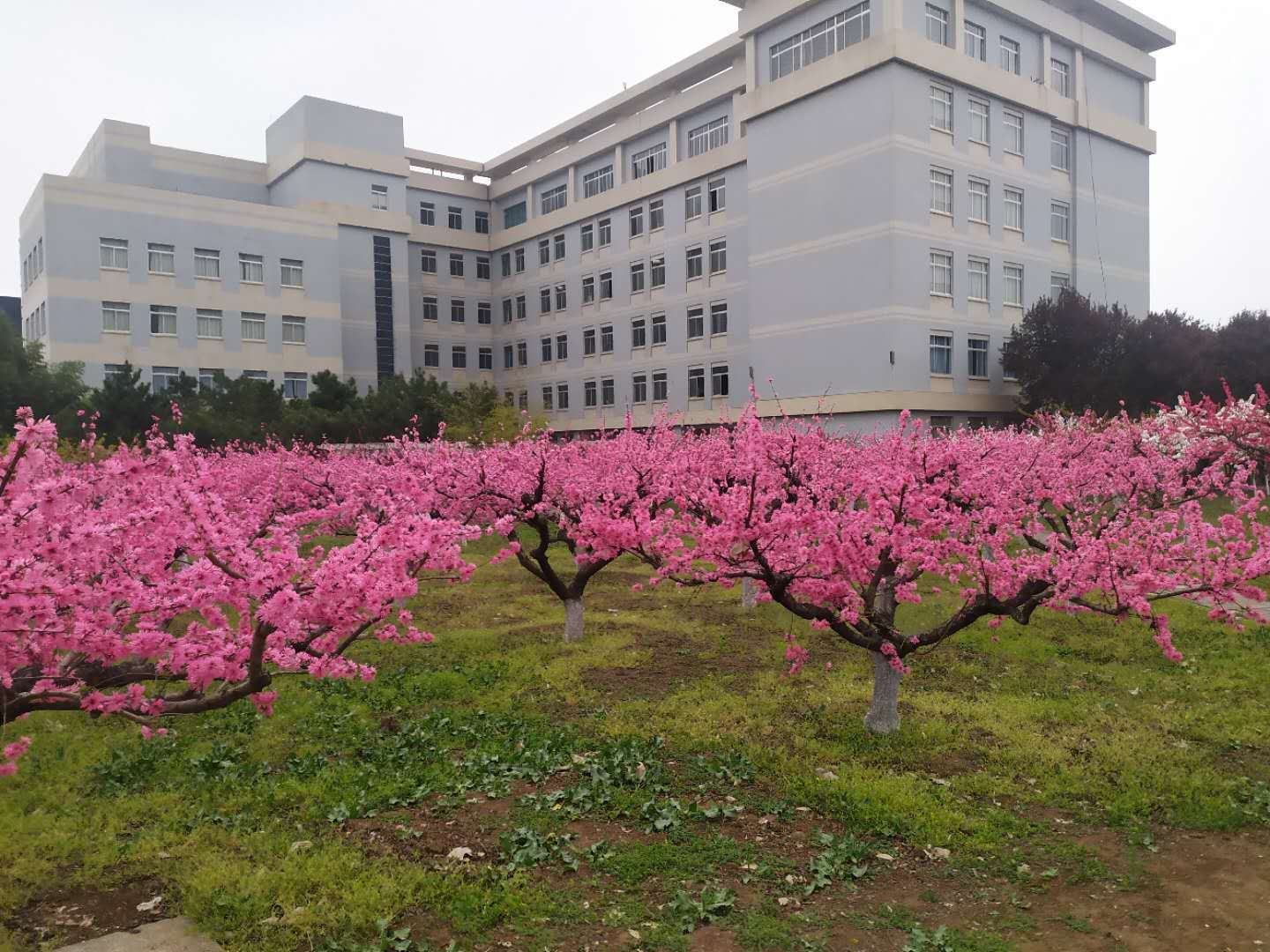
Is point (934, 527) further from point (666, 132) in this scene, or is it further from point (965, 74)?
point (666, 132)

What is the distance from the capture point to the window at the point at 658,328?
5041cm

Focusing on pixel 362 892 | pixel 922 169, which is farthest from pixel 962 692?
pixel 922 169

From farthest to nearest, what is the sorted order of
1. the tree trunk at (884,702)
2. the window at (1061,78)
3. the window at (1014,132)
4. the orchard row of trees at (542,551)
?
the window at (1061,78) → the window at (1014,132) → the tree trunk at (884,702) → the orchard row of trees at (542,551)

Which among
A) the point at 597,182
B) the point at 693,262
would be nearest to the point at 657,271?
the point at 693,262

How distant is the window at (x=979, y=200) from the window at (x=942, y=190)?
56.4 inches

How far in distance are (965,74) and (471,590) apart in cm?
3134

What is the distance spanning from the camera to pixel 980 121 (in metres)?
39.3

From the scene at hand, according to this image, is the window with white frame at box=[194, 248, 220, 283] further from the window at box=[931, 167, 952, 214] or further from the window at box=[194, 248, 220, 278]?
the window at box=[931, 167, 952, 214]

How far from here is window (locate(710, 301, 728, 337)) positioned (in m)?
46.5

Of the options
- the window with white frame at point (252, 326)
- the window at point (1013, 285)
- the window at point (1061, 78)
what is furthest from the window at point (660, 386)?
the window at point (1061, 78)

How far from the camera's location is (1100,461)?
69.4 ft

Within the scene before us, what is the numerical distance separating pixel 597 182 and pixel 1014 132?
2413 cm

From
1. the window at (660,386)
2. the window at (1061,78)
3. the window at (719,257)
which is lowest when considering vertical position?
the window at (660,386)

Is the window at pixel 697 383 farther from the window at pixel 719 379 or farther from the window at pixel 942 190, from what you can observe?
the window at pixel 942 190
